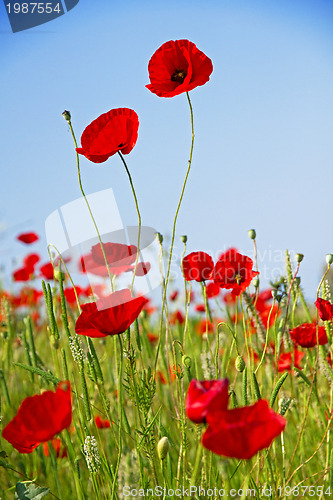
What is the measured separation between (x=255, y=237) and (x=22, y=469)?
824 millimetres

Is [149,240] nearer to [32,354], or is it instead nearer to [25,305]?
[32,354]

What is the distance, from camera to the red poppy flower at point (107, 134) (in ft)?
3.03

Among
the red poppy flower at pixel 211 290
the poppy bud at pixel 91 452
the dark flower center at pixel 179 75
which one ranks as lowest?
the poppy bud at pixel 91 452

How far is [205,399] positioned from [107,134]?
22.0 inches

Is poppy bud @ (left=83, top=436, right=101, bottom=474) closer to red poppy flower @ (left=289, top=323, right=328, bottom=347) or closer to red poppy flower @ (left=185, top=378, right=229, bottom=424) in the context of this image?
red poppy flower @ (left=185, top=378, right=229, bottom=424)

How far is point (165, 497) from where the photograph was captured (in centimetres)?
89

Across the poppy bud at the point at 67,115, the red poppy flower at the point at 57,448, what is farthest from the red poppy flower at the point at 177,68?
the red poppy flower at the point at 57,448

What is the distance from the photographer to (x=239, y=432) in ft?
1.61

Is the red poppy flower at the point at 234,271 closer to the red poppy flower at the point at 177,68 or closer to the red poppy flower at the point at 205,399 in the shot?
the red poppy flower at the point at 177,68

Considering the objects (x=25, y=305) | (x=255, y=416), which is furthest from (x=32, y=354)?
(x=25, y=305)

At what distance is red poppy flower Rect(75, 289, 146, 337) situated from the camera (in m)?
0.74

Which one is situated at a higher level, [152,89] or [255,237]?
[152,89]

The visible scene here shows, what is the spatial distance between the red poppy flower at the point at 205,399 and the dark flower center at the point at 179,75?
620 mm

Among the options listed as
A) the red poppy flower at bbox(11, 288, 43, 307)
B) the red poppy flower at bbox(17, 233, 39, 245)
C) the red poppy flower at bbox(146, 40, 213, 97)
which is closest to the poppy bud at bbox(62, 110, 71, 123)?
the red poppy flower at bbox(146, 40, 213, 97)
